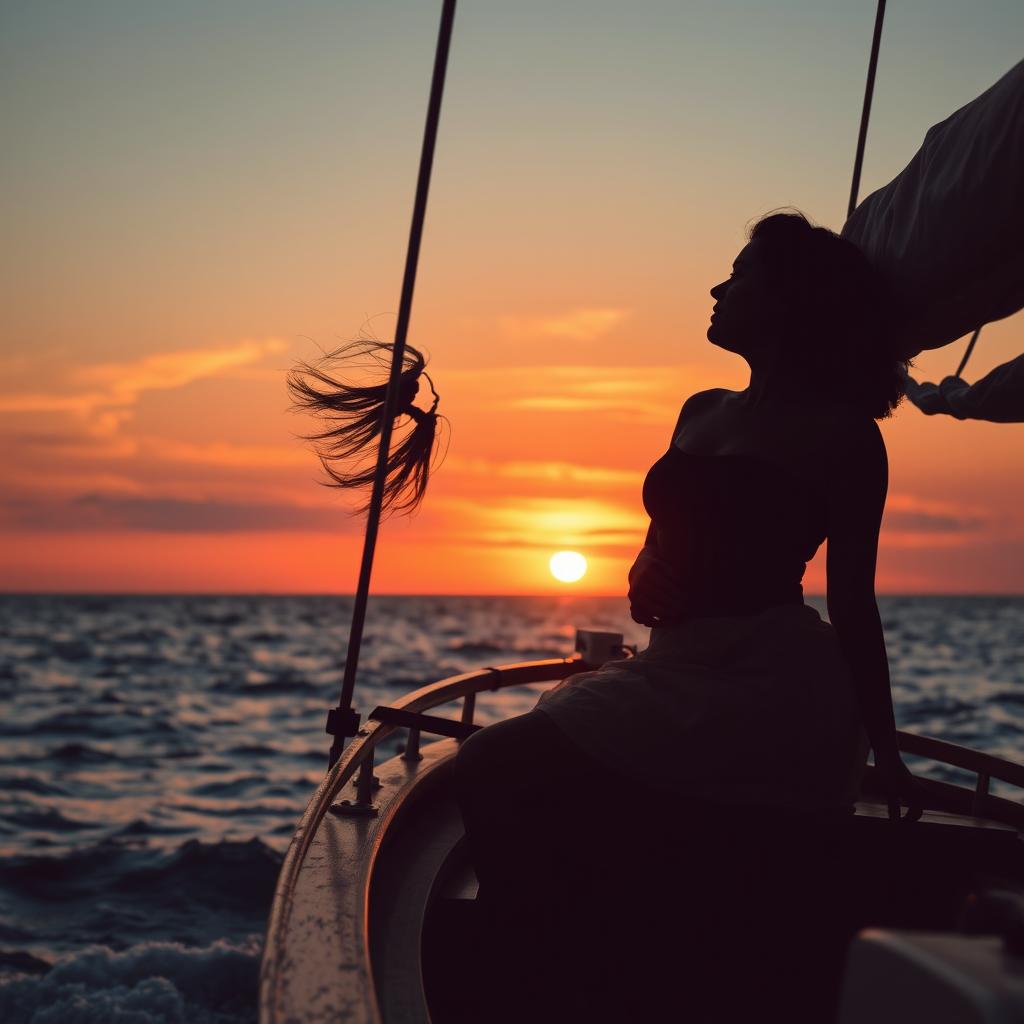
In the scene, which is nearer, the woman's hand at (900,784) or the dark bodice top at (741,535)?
the woman's hand at (900,784)

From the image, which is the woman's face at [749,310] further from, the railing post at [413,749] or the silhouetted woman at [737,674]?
the railing post at [413,749]

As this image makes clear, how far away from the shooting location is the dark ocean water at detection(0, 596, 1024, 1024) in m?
5.39

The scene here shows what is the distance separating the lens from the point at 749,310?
2.14 meters

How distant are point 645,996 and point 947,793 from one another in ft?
6.59

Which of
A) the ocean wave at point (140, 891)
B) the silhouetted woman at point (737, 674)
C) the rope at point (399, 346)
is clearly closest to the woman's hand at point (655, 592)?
the silhouetted woman at point (737, 674)

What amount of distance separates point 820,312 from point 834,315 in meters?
0.03

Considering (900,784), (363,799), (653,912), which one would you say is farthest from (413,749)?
(900,784)

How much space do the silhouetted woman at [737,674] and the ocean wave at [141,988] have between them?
3908 mm

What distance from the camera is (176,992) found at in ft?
16.8

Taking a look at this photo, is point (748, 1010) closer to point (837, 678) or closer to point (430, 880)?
point (837, 678)

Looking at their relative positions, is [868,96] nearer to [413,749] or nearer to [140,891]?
[413,749]

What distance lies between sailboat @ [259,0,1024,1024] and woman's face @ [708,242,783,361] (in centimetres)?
65

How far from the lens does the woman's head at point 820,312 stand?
2.08 m

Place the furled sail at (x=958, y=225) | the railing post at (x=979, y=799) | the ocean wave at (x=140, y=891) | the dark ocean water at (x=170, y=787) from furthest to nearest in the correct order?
the ocean wave at (x=140, y=891) < the dark ocean water at (x=170, y=787) < the railing post at (x=979, y=799) < the furled sail at (x=958, y=225)
